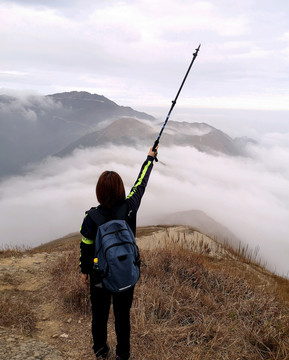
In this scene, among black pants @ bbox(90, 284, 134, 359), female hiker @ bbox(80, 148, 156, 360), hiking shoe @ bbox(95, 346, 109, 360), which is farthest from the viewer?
hiking shoe @ bbox(95, 346, 109, 360)

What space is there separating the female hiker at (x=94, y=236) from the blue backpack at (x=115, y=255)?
0.11m

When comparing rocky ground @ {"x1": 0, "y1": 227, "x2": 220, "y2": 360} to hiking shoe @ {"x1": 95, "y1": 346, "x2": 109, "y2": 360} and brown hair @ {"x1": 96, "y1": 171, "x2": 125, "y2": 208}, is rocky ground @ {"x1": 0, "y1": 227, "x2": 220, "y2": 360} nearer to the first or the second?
hiking shoe @ {"x1": 95, "y1": 346, "x2": 109, "y2": 360}

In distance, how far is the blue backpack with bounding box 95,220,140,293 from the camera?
2.92 metres

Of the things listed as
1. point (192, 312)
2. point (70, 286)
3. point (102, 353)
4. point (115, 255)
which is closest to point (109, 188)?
point (115, 255)

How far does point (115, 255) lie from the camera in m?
2.91

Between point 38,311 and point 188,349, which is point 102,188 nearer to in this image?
point 188,349

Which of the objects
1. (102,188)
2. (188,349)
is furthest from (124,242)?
(188,349)

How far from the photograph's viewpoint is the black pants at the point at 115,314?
10.6ft

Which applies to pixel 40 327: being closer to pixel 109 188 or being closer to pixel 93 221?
pixel 93 221

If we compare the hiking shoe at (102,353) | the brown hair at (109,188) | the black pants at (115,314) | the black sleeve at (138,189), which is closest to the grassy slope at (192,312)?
the hiking shoe at (102,353)

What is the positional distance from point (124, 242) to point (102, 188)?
1.98 ft

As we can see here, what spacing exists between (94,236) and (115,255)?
1.09 feet

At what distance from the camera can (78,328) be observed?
15.6 ft

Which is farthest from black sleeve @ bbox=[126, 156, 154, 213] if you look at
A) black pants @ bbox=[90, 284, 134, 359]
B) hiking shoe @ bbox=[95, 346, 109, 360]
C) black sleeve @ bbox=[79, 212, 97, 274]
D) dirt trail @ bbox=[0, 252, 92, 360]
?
dirt trail @ bbox=[0, 252, 92, 360]
